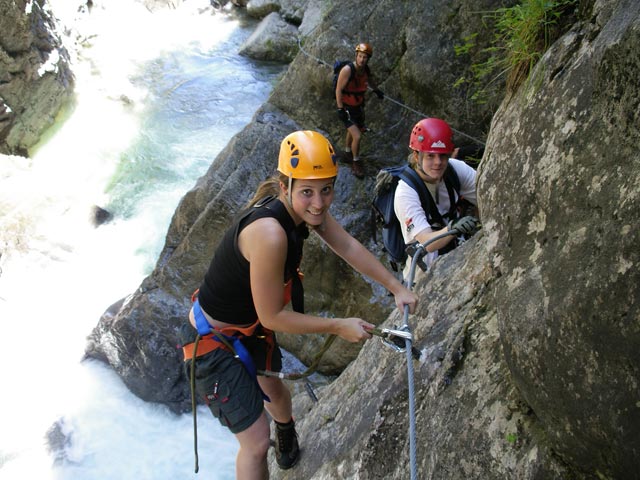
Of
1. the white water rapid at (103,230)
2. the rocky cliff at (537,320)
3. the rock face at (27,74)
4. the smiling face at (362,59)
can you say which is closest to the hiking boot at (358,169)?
the smiling face at (362,59)

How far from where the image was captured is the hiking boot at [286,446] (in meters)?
3.53

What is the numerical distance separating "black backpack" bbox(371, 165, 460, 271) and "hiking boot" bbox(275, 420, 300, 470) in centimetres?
149

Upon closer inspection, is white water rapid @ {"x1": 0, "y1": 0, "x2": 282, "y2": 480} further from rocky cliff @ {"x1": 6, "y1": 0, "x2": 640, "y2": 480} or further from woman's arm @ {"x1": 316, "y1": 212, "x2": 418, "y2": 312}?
woman's arm @ {"x1": 316, "y1": 212, "x2": 418, "y2": 312}

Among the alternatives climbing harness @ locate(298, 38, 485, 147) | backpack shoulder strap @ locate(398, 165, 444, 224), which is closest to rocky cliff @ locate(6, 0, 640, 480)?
backpack shoulder strap @ locate(398, 165, 444, 224)

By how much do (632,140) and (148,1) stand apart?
80.3 feet

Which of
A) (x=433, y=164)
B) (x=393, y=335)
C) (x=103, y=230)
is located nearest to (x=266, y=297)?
(x=393, y=335)

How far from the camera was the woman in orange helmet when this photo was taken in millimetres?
2559

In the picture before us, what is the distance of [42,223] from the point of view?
1200cm

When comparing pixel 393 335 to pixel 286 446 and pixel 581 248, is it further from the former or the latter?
pixel 286 446

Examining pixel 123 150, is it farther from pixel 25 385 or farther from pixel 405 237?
pixel 405 237

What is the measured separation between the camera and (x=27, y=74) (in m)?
14.1

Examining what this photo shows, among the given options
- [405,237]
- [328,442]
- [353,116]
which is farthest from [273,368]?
[353,116]

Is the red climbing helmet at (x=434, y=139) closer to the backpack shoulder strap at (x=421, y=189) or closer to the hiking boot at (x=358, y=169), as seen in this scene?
the backpack shoulder strap at (x=421, y=189)

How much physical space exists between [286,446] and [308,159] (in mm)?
2002
